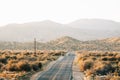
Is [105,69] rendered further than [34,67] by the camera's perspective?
No

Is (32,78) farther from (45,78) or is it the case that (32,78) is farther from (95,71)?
(95,71)

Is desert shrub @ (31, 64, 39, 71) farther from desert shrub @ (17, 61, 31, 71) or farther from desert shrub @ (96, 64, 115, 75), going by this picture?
desert shrub @ (96, 64, 115, 75)

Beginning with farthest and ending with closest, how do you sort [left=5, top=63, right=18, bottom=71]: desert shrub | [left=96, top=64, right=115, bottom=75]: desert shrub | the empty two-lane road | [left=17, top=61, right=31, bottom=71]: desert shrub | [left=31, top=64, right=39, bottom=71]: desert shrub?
1. [left=31, top=64, right=39, bottom=71]: desert shrub
2. [left=17, top=61, right=31, bottom=71]: desert shrub
3. [left=5, top=63, right=18, bottom=71]: desert shrub
4. [left=96, top=64, right=115, bottom=75]: desert shrub
5. the empty two-lane road

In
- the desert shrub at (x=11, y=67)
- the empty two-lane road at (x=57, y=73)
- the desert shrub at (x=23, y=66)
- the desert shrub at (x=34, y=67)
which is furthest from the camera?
the desert shrub at (x=34, y=67)

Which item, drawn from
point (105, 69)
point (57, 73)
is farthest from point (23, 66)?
point (105, 69)

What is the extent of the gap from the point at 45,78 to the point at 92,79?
851 cm

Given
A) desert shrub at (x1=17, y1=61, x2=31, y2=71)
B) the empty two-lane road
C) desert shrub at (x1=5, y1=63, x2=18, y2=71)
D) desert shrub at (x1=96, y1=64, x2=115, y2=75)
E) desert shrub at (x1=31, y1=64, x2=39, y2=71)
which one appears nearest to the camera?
the empty two-lane road

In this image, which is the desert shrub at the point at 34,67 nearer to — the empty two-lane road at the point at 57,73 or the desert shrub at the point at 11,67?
the empty two-lane road at the point at 57,73

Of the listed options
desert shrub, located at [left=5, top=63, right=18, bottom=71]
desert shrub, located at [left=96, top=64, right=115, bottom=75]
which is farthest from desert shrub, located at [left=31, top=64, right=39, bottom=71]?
desert shrub, located at [left=96, top=64, right=115, bottom=75]

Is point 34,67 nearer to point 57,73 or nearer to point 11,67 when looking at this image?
point 11,67

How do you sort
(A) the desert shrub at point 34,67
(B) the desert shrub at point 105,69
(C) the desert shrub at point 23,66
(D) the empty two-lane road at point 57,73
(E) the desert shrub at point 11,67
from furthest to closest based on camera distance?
(A) the desert shrub at point 34,67
(C) the desert shrub at point 23,66
(E) the desert shrub at point 11,67
(B) the desert shrub at point 105,69
(D) the empty two-lane road at point 57,73

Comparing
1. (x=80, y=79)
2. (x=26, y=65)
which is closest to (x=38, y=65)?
(x=26, y=65)

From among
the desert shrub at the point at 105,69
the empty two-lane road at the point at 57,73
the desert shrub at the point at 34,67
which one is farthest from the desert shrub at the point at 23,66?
the desert shrub at the point at 105,69

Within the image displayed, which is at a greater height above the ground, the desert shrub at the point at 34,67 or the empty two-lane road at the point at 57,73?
the desert shrub at the point at 34,67
